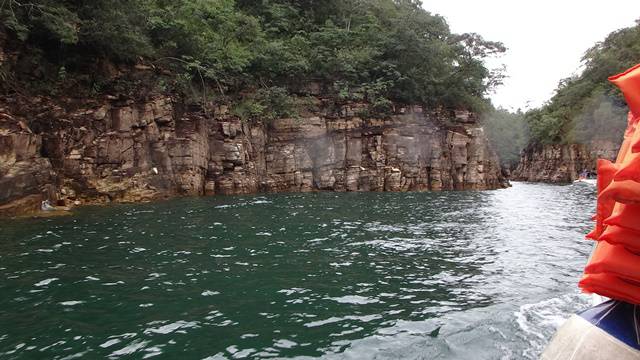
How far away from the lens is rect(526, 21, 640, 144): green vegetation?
176 feet

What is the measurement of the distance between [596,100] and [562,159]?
14702 mm

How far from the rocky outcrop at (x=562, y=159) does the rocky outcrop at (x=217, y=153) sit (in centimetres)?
2590

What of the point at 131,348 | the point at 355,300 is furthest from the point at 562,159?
the point at 131,348

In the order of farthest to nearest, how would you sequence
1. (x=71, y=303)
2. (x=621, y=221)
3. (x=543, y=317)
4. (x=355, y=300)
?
(x=355, y=300)
(x=71, y=303)
(x=543, y=317)
(x=621, y=221)

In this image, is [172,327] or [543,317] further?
[543,317]

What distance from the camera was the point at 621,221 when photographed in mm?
2664

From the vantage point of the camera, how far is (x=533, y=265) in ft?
30.2

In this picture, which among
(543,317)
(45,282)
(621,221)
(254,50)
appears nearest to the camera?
(621,221)

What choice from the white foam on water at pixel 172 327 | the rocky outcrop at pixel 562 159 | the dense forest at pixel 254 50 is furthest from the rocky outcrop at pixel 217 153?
the rocky outcrop at pixel 562 159

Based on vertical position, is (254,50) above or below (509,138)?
above

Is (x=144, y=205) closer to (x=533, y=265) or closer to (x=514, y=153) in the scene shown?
(x=533, y=265)

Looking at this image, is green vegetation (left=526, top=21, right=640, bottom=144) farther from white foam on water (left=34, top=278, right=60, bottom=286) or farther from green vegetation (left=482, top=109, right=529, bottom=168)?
white foam on water (left=34, top=278, right=60, bottom=286)

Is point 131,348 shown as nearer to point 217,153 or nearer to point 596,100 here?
point 217,153

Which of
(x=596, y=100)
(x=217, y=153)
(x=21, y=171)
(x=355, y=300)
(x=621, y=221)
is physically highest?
(x=596, y=100)
